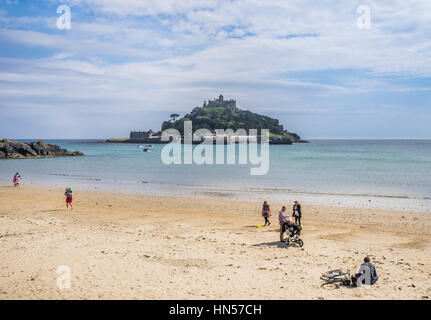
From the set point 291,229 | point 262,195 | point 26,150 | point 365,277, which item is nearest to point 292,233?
point 291,229

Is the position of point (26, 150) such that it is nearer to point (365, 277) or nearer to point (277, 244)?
point (277, 244)

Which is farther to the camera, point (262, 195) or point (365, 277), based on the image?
point (262, 195)

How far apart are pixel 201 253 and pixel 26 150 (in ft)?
291

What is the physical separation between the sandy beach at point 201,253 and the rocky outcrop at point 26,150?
71.2m

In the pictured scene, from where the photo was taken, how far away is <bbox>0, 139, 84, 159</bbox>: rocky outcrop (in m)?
83.3

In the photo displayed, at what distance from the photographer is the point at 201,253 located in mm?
12617

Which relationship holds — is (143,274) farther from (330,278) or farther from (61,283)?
(330,278)

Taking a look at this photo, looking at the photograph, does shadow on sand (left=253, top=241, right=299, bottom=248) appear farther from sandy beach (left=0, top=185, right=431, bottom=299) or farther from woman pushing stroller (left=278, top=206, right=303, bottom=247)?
woman pushing stroller (left=278, top=206, right=303, bottom=247)

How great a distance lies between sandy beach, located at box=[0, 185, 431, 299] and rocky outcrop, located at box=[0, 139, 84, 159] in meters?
71.2

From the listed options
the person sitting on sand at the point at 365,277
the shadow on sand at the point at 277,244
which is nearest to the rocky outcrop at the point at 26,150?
the shadow on sand at the point at 277,244

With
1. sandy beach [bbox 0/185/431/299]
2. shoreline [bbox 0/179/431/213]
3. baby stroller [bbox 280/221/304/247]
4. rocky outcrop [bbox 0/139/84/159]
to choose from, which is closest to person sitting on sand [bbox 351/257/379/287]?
sandy beach [bbox 0/185/431/299]

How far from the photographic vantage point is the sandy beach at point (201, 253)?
929 cm
